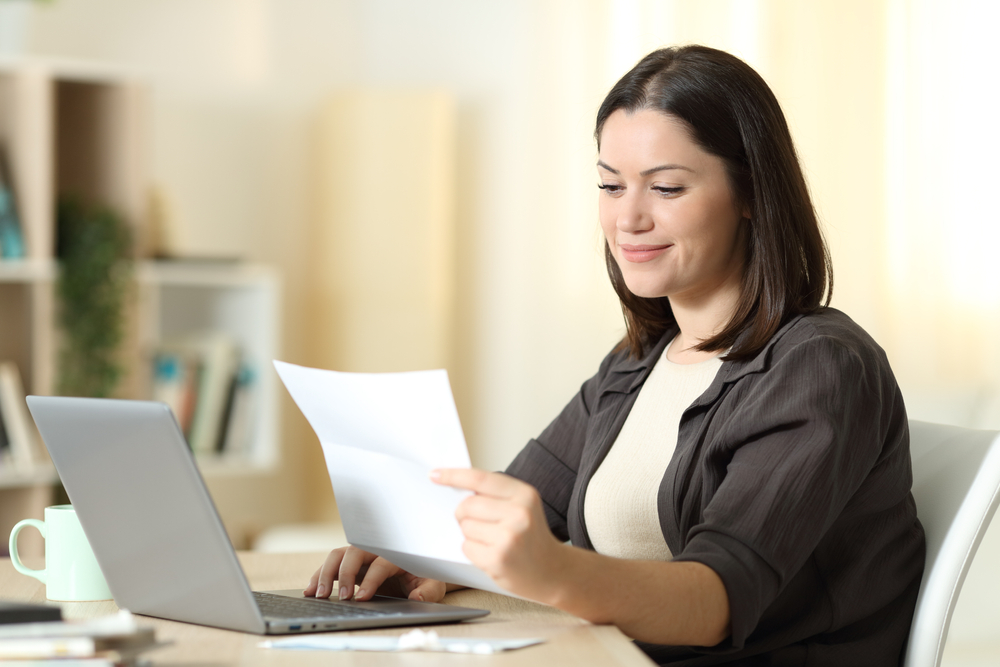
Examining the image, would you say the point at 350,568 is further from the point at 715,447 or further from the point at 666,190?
the point at 666,190

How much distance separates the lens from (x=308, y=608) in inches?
36.2

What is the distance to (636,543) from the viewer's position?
1.17 meters

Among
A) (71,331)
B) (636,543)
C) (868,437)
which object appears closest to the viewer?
(868,437)

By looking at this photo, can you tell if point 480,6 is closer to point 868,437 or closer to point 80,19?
point 80,19

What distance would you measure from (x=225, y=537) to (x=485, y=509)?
0.20 metres

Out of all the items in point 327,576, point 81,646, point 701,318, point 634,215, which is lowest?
point 327,576

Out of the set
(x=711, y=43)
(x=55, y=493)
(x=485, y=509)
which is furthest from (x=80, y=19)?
(x=485, y=509)

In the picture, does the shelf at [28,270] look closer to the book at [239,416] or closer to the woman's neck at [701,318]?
the book at [239,416]

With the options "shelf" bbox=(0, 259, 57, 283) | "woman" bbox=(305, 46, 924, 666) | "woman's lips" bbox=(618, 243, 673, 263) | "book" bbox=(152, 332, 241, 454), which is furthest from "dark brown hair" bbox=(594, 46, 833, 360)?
"book" bbox=(152, 332, 241, 454)

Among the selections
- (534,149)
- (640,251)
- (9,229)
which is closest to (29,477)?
(9,229)

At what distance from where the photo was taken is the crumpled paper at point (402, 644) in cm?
76

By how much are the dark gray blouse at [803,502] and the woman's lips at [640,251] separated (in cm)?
17

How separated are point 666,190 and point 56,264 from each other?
6.51ft

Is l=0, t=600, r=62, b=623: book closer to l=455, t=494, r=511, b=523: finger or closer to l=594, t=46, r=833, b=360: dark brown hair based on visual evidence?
l=455, t=494, r=511, b=523: finger
